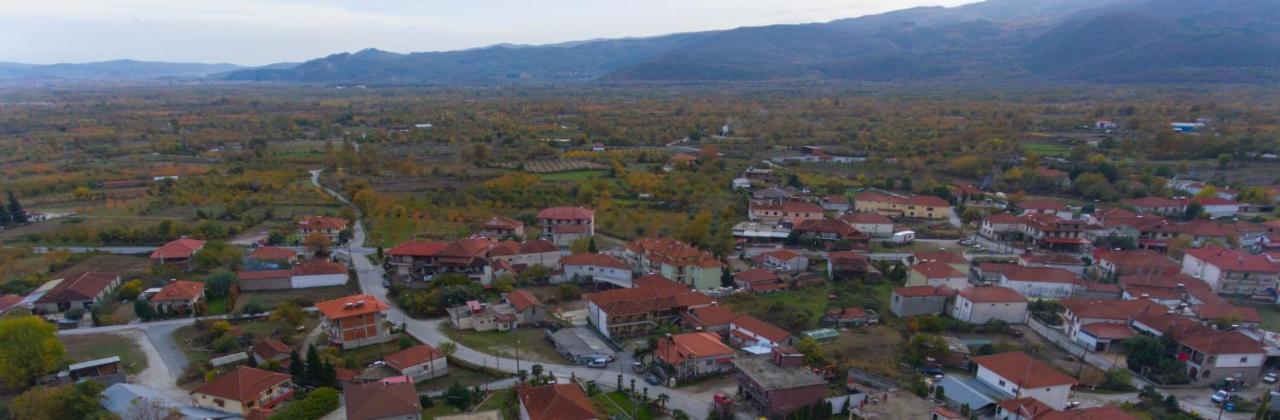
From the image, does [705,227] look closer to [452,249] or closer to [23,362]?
[452,249]

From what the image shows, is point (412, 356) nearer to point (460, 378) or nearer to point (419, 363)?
point (419, 363)

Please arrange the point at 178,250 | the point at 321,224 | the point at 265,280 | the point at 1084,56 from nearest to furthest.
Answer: the point at 265,280, the point at 178,250, the point at 321,224, the point at 1084,56

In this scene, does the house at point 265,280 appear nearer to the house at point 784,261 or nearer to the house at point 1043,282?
the house at point 784,261

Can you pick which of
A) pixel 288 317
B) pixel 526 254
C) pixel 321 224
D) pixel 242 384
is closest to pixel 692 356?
pixel 242 384

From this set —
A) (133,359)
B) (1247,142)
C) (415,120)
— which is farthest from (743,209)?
(415,120)

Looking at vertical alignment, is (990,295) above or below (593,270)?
above

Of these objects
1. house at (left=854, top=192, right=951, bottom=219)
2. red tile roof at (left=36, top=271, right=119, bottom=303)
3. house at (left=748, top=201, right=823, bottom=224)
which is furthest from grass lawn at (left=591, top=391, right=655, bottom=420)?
house at (left=854, top=192, right=951, bottom=219)
